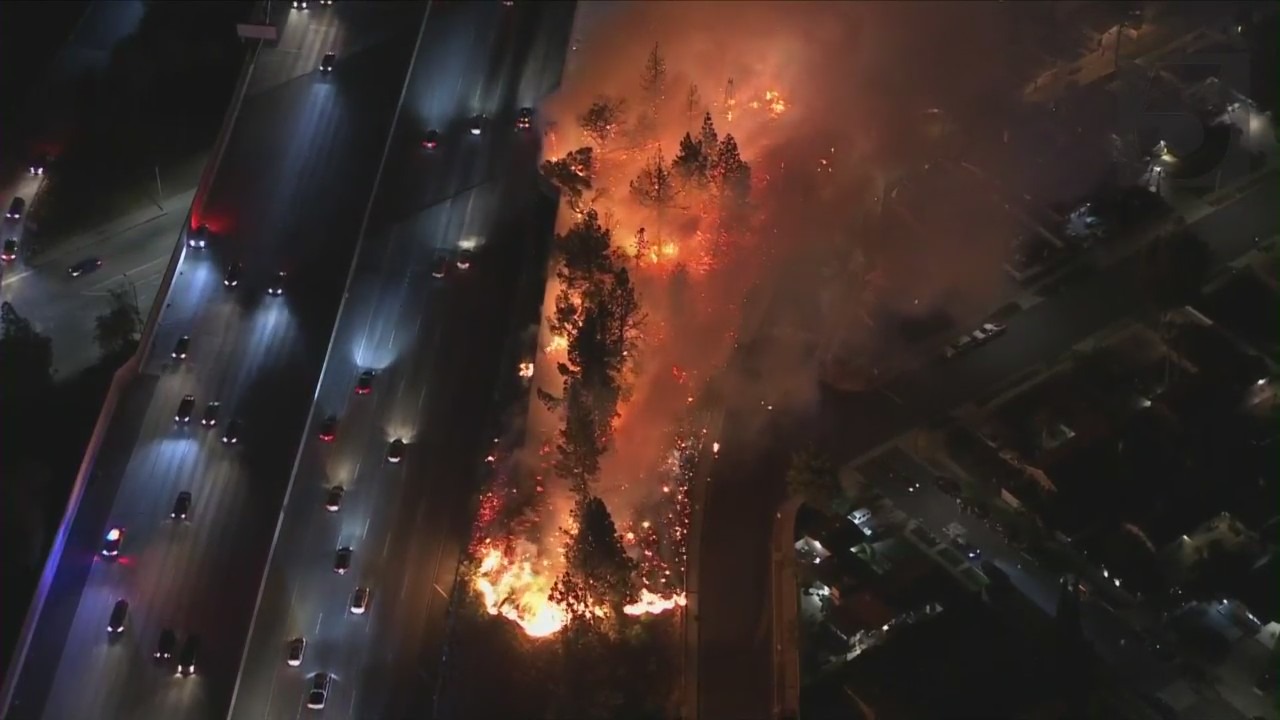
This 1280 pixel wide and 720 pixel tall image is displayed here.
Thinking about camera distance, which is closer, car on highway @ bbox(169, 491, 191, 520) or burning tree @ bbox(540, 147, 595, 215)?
car on highway @ bbox(169, 491, 191, 520)

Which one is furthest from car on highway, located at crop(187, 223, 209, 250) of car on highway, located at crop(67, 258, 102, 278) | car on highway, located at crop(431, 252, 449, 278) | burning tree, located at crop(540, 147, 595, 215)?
burning tree, located at crop(540, 147, 595, 215)

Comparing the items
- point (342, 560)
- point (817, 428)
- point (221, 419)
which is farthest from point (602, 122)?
point (342, 560)

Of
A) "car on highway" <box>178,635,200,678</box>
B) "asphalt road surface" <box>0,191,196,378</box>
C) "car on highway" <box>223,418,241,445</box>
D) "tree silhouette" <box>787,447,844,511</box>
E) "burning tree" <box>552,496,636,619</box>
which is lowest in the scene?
"car on highway" <box>178,635,200,678</box>

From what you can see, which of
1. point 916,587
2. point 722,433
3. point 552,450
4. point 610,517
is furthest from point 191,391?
point 916,587

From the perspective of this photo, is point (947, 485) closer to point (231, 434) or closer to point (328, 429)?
point (328, 429)

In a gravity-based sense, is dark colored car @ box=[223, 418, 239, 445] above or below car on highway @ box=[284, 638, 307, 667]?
above

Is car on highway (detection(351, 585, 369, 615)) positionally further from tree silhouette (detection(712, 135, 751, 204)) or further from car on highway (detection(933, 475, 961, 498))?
tree silhouette (detection(712, 135, 751, 204))

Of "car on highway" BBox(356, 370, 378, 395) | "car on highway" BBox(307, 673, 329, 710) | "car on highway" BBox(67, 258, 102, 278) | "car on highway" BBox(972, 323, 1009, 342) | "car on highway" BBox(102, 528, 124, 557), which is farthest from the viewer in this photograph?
"car on highway" BBox(972, 323, 1009, 342)
